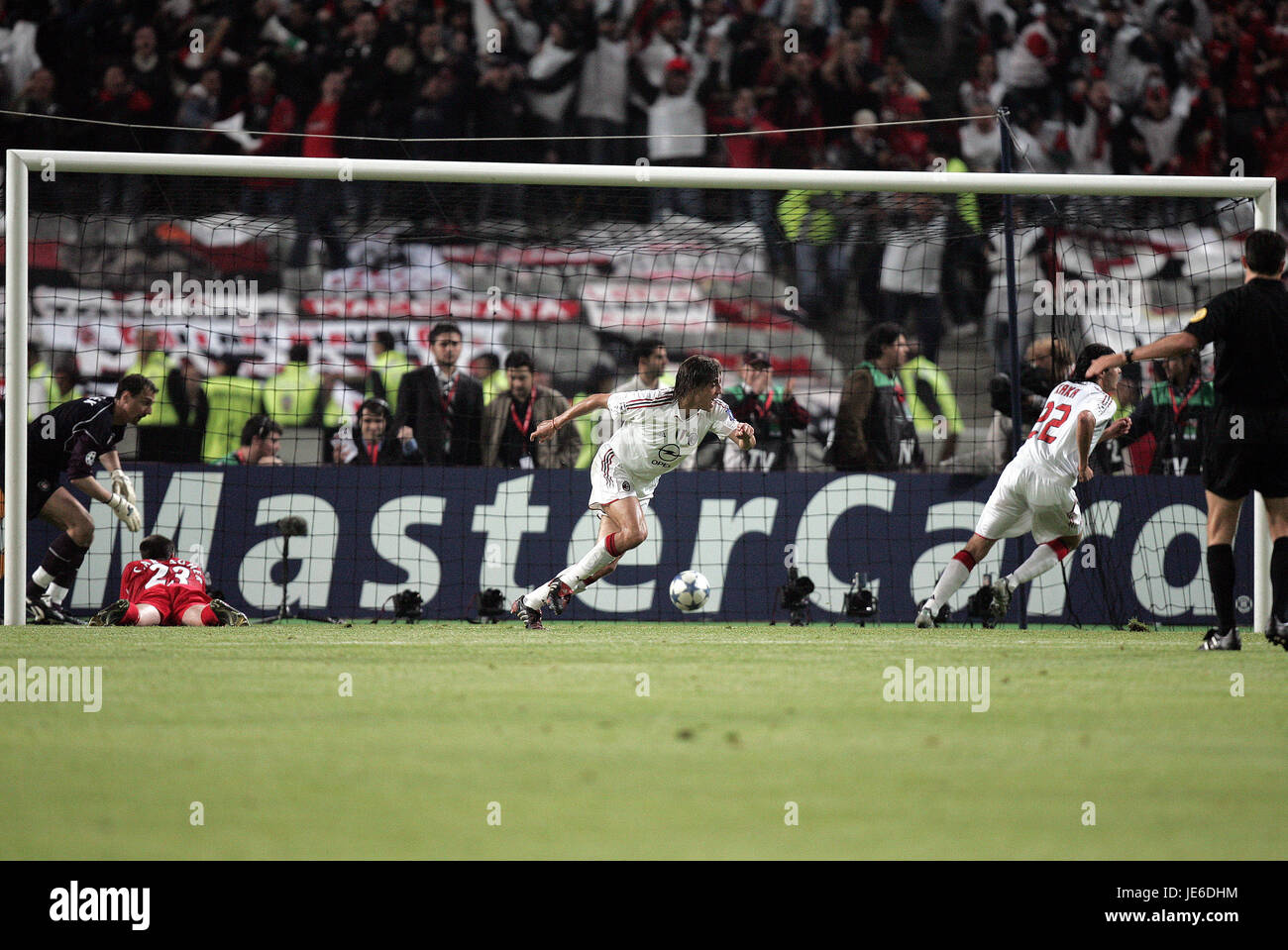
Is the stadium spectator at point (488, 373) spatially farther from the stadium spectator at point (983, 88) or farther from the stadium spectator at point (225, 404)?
the stadium spectator at point (983, 88)

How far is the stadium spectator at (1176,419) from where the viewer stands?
11.8 m

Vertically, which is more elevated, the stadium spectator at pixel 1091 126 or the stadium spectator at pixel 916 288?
the stadium spectator at pixel 1091 126

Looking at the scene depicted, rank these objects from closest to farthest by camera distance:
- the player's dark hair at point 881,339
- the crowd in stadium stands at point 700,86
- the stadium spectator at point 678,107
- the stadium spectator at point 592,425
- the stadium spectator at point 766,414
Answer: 1. the player's dark hair at point 881,339
2. the stadium spectator at point 766,414
3. the stadium spectator at point 592,425
4. the crowd in stadium stands at point 700,86
5. the stadium spectator at point 678,107

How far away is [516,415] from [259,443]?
2.08 meters

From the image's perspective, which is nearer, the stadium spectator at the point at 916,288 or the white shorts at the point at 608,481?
the white shorts at the point at 608,481

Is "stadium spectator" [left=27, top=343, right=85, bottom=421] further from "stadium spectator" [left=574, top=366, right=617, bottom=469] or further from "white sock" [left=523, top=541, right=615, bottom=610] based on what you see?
"white sock" [left=523, top=541, right=615, bottom=610]

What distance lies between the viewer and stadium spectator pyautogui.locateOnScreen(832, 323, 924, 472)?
11896 millimetres

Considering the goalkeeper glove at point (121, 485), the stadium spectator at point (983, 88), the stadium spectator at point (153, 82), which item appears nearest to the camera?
the goalkeeper glove at point (121, 485)

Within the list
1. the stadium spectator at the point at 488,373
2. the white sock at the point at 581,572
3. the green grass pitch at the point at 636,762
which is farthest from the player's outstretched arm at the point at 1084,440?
the stadium spectator at the point at 488,373

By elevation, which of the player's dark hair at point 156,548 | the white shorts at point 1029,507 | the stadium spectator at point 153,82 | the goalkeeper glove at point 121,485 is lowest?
the player's dark hair at point 156,548

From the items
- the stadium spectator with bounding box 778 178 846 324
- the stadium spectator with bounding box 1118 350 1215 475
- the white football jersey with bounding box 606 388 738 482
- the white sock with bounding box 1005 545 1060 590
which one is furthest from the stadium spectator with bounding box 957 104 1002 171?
the white football jersey with bounding box 606 388 738 482

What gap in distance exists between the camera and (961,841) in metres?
2.85

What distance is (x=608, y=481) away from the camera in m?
9.63

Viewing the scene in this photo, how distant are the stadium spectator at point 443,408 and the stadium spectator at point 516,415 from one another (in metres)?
0.12
